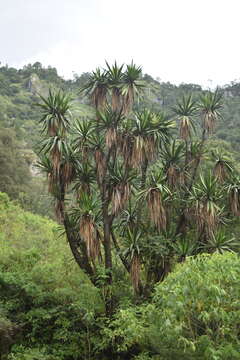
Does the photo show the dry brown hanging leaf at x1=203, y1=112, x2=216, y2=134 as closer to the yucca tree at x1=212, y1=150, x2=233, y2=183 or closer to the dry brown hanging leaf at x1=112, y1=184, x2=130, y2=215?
the yucca tree at x1=212, y1=150, x2=233, y2=183

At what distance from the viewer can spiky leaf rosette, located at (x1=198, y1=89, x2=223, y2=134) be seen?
36.4 ft

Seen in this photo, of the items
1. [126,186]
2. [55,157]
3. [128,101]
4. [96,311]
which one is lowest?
[96,311]

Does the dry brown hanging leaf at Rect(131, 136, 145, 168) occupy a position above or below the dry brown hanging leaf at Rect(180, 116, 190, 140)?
below

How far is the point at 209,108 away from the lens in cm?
1120

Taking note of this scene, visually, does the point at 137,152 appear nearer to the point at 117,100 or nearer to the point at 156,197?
the point at 156,197

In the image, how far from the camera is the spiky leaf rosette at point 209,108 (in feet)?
36.4

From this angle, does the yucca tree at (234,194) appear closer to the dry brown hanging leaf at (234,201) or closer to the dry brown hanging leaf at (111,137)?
the dry brown hanging leaf at (234,201)

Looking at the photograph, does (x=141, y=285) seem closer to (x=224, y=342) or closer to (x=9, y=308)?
(x=9, y=308)

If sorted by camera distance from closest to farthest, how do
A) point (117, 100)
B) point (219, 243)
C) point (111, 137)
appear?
point (219, 243), point (111, 137), point (117, 100)

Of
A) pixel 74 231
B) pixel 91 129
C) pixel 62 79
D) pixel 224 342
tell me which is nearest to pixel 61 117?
pixel 91 129

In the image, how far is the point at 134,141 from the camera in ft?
32.6

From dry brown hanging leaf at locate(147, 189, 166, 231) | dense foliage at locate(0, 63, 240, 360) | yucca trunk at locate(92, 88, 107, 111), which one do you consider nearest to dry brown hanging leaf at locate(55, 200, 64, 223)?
dense foliage at locate(0, 63, 240, 360)

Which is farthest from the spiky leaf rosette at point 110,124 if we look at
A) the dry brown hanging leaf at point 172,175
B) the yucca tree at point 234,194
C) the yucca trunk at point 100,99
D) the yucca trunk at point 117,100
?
the yucca tree at point 234,194

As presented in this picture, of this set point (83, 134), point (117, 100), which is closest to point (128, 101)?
point (117, 100)
